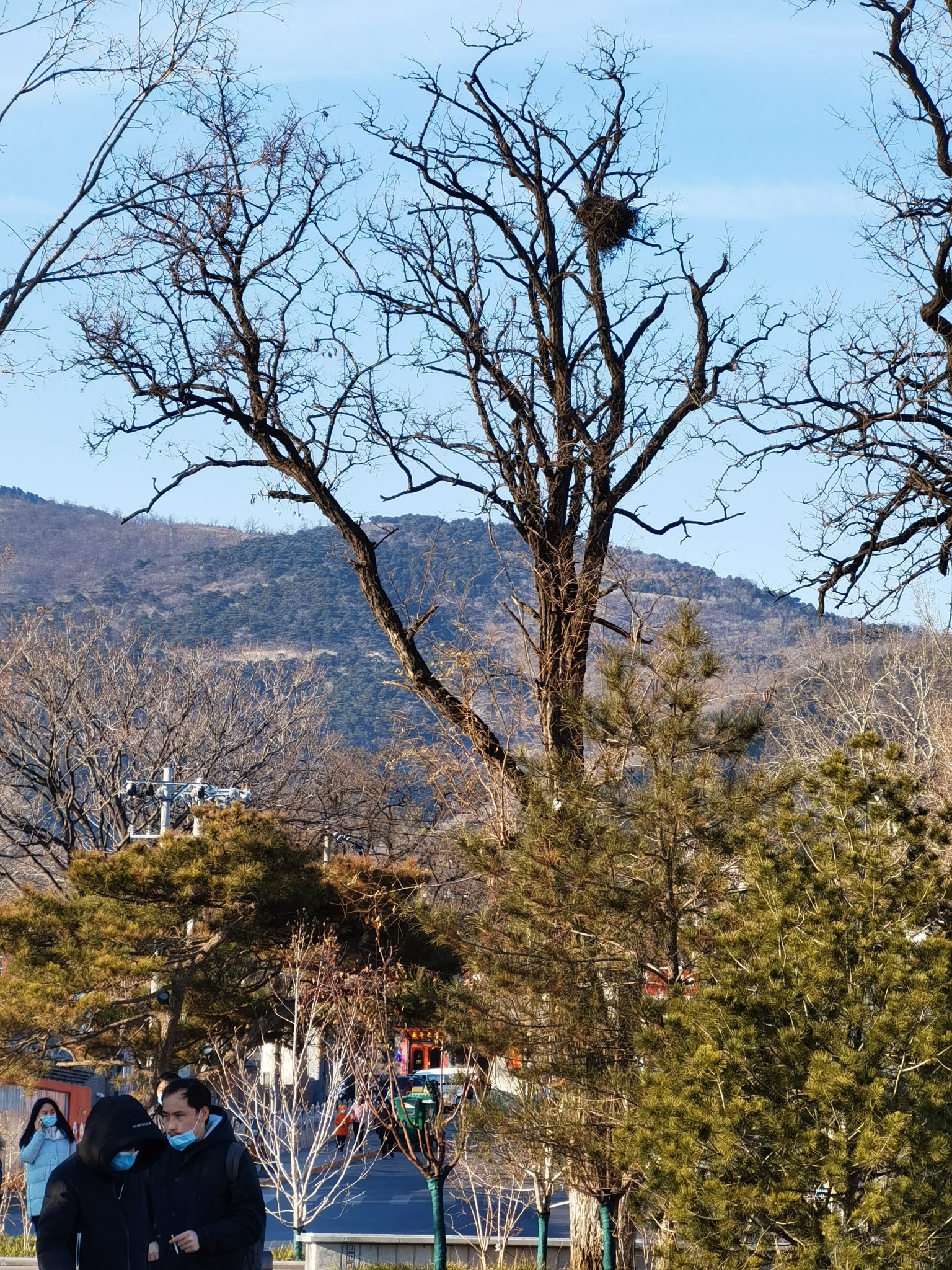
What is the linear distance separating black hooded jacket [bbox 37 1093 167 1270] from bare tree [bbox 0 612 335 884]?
23594 mm

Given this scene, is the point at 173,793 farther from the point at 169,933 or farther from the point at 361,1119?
the point at 169,933

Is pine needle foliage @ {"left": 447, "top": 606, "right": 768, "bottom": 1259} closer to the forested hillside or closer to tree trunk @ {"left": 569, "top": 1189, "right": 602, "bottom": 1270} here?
tree trunk @ {"left": 569, "top": 1189, "right": 602, "bottom": 1270}

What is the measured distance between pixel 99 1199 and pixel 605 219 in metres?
9.14

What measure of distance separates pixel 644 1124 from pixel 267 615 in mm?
152247

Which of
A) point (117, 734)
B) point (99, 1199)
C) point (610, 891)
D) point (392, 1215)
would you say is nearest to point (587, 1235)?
point (610, 891)

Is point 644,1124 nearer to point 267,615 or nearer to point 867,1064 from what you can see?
point 867,1064

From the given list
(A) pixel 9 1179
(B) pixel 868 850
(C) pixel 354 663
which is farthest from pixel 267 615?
(B) pixel 868 850


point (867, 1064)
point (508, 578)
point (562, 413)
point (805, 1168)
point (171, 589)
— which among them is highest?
point (171, 589)

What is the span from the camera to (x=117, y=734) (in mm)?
33344

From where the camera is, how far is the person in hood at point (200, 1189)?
5531mm

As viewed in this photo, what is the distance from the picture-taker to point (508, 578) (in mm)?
11188

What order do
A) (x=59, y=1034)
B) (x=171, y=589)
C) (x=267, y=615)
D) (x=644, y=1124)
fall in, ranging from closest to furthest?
(x=644, y=1124)
(x=59, y=1034)
(x=267, y=615)
(x=171, y=589)

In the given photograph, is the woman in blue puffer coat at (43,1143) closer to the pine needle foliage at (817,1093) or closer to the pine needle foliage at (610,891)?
the pine needle foliage at (610,891)

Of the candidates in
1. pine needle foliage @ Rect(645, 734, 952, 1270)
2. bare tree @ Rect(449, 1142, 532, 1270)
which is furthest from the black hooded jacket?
bare tree @ Rect(449, 1142, 532, 1270)
